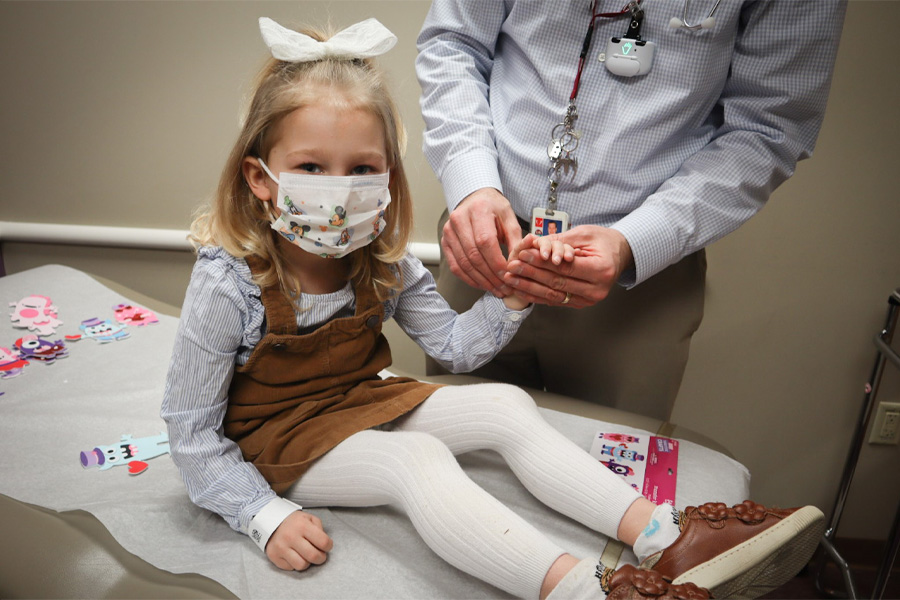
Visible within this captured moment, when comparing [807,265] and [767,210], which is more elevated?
[767,210]

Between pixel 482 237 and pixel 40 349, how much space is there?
1.20m

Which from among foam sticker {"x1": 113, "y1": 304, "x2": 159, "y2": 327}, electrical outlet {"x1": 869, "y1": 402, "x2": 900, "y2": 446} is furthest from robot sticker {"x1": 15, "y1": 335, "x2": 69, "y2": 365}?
electrical outlet {"x1": 869, "y1": 402, "x2": 900, "y2": 446}

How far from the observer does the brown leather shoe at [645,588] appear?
0.91m

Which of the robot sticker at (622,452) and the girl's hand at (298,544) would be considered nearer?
the girl's hand at (298,544)

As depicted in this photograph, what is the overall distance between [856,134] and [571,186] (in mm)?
1161

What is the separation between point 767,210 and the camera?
81.4 inches

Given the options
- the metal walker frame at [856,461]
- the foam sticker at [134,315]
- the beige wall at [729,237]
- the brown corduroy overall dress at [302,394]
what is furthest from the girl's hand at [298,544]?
the metal walker frame at [856,461]

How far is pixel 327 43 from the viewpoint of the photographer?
121 cm

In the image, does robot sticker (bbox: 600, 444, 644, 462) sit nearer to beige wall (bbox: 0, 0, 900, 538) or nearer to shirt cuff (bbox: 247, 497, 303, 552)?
shirt cuff (bbox: 247, 497, 303, 552)

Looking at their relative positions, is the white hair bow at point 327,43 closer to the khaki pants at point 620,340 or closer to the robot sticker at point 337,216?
the robot sticker at point 337,216

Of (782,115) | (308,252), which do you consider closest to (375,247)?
(308,252)

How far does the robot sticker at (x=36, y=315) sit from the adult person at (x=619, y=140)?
1.16m

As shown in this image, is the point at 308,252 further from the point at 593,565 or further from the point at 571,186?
the point at 593,565

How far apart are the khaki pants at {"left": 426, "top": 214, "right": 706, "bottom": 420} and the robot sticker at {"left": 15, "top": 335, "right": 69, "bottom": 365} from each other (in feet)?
3.23
